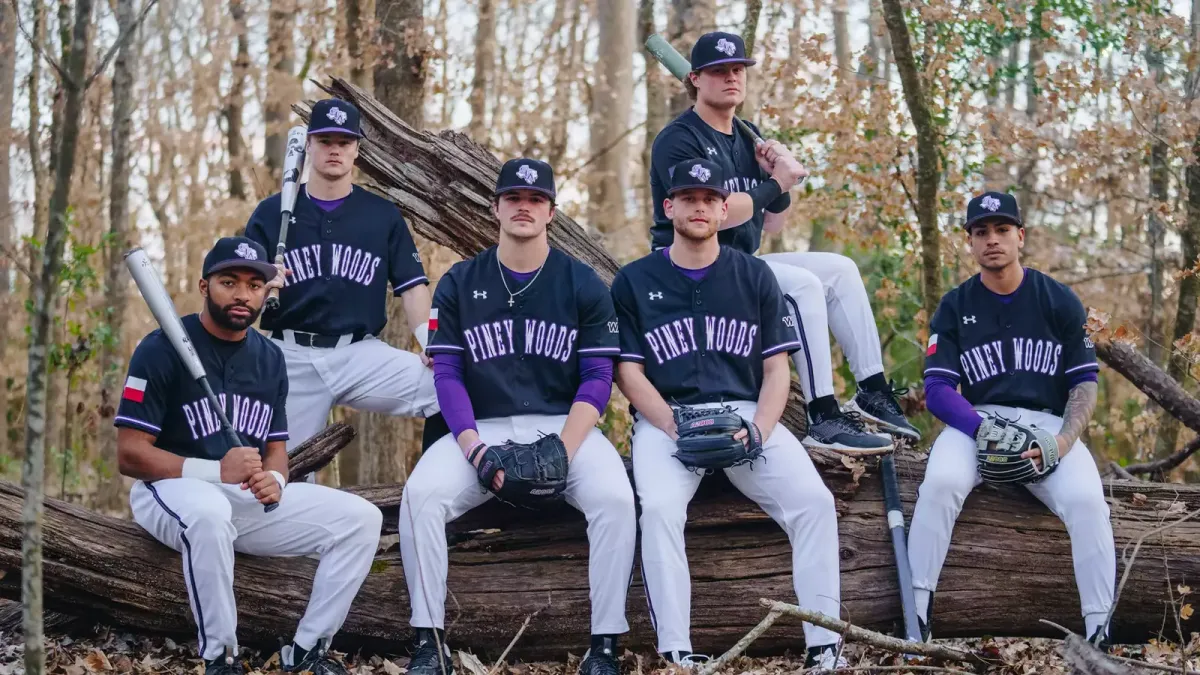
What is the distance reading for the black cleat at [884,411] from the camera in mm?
5922

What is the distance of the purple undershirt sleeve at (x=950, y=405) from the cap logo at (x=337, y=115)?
11.3 ft

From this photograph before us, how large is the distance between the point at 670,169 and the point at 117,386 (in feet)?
29.9

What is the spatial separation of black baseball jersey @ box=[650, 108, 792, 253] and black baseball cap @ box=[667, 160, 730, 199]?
1.54ft

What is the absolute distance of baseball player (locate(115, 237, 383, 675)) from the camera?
4949mm

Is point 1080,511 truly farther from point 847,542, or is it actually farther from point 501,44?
point 501,44

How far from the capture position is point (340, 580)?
5.21 m

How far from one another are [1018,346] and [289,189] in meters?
4.04

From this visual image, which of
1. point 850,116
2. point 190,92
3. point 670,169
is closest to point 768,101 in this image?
point 850,116

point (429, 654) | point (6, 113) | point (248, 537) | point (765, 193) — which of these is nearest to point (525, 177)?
point (765, 193)

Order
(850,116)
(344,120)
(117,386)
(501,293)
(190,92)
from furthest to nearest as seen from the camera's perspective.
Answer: (190,92) → (117,386) → (850,116) → (344,120) → (501,293)

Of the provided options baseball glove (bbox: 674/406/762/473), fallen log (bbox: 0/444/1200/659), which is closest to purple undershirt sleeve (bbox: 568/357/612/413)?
baseball glove (bbox: 674/406/762/473)

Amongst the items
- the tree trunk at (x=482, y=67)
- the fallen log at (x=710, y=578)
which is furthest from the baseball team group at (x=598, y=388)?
the tree trunk at (x=482, y=67)

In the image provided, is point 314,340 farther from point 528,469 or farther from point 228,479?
point 528,469

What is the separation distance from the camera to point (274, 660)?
5523 millimetres
